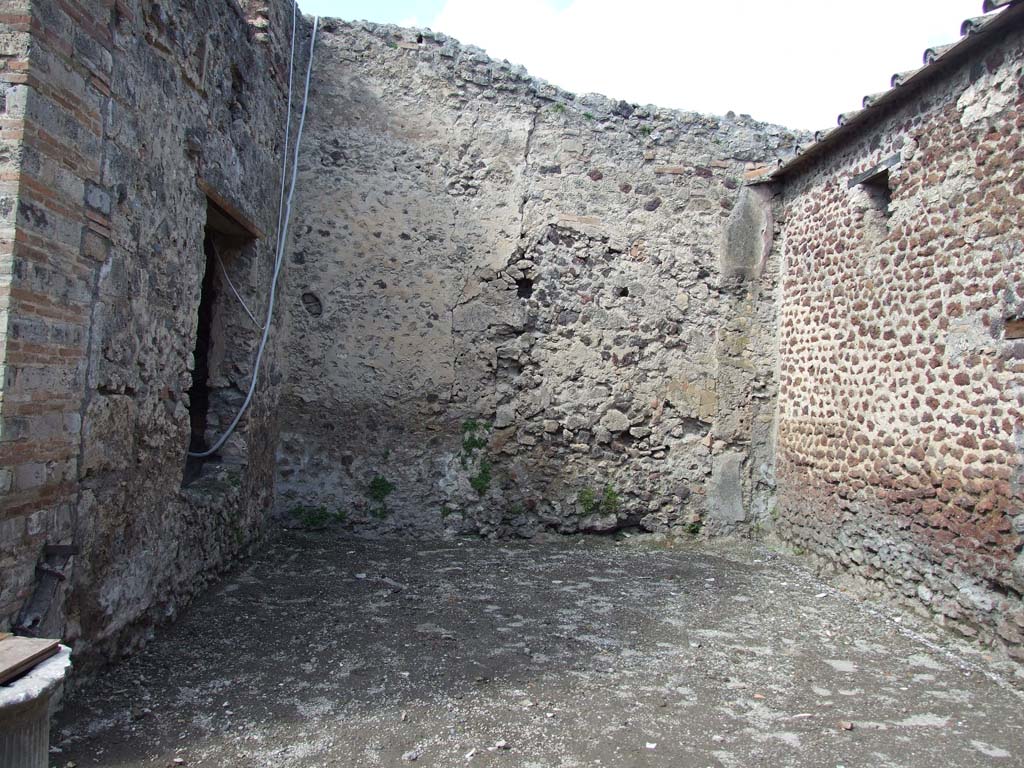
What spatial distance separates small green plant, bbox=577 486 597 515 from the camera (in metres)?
6.29

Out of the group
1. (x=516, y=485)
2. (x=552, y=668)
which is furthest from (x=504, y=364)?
(x=552, y=668)

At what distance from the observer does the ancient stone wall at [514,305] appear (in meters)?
6.07

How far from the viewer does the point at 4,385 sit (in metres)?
2.54

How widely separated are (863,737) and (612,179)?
187 inches

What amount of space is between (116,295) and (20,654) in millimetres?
1704

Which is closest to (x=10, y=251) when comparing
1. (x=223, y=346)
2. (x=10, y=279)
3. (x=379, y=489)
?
(x=10, y=279)

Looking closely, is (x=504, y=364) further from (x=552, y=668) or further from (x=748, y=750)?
(x=748, y=750)

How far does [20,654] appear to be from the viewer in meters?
1.92

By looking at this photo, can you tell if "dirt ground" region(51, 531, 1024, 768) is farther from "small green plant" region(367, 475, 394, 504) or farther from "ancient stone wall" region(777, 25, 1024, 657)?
"small green plant" region(367, 475, 394, 504)

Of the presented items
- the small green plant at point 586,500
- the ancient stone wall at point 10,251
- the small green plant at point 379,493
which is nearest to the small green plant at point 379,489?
the small green plant at point 379,493

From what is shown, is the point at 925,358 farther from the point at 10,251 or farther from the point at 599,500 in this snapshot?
the point at 10,251

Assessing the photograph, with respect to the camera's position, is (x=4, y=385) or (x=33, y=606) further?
(x=33, y=606)

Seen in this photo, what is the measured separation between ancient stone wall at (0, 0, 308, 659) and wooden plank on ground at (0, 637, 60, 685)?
666mm

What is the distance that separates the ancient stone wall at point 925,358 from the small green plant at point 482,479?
95.4 inches
